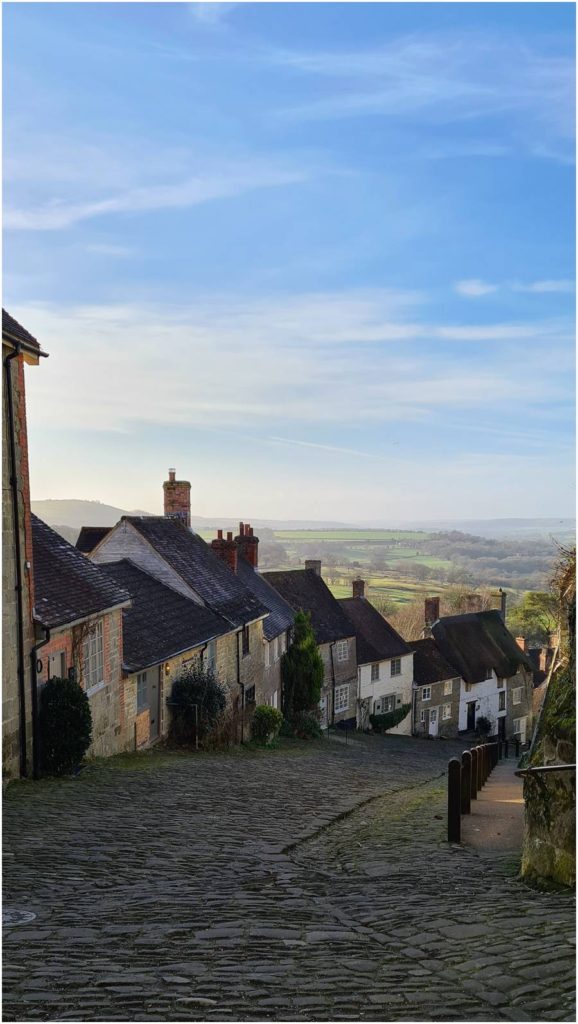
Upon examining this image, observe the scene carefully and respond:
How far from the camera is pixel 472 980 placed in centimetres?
516

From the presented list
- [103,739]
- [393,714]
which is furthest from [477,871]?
[393,714]

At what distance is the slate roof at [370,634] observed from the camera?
134 feet

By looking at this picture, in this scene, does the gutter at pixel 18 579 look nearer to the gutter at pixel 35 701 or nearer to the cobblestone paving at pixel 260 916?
the gutter at pixel 35 701

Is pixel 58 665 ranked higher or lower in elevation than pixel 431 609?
higher

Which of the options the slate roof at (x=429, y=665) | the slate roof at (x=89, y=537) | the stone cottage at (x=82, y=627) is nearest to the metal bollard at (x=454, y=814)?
the stone cottage at (x=82, y=627)

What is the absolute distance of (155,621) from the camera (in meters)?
22.5

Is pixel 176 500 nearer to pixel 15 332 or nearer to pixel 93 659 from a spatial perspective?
pixel 93 659

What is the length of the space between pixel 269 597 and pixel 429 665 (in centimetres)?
1340

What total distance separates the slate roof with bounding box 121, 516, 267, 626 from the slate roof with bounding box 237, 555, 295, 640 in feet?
7.33

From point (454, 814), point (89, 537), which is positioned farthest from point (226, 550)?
point (454, 814)

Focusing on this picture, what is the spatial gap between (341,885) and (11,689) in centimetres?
732

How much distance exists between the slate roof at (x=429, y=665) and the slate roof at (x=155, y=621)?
68.8ft

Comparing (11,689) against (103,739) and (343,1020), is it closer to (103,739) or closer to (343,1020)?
(103,739)

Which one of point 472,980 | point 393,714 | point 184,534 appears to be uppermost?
point 184,534
